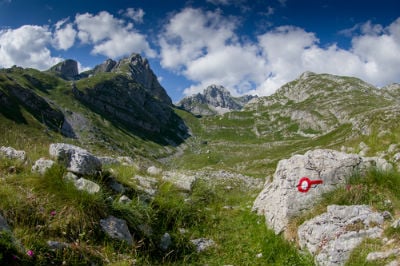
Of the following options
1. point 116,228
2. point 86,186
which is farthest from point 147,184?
point 116,228

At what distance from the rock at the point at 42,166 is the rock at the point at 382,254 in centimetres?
800

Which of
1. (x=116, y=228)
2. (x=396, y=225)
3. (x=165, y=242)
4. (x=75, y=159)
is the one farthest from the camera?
(x=75, y=159)

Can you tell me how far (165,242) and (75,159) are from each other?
3.62 metres

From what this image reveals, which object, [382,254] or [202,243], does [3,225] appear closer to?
[202,243]

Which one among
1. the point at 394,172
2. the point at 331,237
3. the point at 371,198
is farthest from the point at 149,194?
the point at 394,172

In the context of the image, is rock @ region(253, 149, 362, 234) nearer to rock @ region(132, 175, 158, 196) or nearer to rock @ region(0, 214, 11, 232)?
rock @ region(132, 175, 158, 196)

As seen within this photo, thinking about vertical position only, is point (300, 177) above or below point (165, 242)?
above

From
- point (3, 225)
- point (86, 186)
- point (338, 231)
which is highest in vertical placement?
point (86, 186)

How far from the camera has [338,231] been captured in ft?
27.8

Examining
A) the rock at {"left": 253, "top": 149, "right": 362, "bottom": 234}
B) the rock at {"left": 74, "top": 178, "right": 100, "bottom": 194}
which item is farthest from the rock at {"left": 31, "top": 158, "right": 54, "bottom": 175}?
the rock at {"left": 253, "top": 149, "right": 362, "bottom": 234}

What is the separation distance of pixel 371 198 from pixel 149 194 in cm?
693

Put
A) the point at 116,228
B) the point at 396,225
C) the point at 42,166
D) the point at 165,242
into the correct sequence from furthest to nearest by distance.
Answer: the point at 165,242, the point at 42,166, the point at 116,228, the point at 396,225

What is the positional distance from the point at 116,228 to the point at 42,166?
2.77 m

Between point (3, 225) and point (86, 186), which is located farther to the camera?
point (86, 186)
